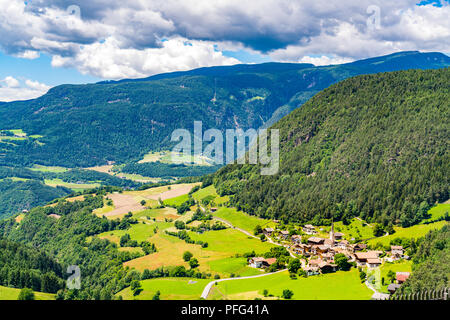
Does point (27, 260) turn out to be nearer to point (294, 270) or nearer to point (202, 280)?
point (202, 280)

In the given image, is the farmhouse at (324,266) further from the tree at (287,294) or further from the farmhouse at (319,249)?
the tree at (287,294)

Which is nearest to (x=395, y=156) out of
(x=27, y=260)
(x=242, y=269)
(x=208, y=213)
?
(x=208, y=213)

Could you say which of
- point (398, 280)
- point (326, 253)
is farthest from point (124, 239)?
point (398, 280)

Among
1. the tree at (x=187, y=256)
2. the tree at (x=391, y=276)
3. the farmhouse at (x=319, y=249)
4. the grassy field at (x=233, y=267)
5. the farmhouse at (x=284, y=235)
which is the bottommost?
the tree at (x=187, y=256)

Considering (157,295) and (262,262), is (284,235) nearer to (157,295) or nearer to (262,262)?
(262,262)

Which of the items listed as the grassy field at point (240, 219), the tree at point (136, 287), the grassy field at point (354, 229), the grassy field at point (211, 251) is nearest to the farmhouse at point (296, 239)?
the grassy field at point (211, 251)

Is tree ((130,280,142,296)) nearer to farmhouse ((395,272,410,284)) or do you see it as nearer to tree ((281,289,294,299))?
tree ((281,289,294,299))

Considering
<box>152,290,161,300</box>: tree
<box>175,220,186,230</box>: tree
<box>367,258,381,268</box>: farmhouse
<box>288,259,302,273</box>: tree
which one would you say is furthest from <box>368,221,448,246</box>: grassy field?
<box>175,220,186,230</box>: tree
